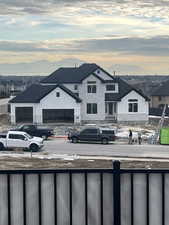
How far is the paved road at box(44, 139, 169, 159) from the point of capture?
1485 inches

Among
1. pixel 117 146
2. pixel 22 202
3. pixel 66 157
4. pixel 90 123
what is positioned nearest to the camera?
pixel 22 202

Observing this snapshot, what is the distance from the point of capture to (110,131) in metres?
44.8

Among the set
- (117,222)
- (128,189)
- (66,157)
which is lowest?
(66,157)

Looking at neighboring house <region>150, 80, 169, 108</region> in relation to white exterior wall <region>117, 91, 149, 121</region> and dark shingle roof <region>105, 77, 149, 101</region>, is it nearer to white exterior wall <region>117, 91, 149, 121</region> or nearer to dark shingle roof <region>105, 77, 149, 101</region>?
dark shingle roof <region>105, 77, 149, 101</region>

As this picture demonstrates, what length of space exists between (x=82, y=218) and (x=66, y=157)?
2897 centimetres

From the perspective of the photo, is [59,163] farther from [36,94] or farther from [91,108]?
[91,108]

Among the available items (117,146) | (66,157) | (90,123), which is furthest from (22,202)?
(90,123)

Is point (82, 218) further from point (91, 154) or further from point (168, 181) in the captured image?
point (91, 154)

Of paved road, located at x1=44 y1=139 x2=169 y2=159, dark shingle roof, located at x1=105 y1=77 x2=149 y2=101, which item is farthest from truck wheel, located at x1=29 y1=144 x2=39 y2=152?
dark shingle roof, located at x1=105 y1=77 x2=149 y2=101

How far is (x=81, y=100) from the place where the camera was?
61.3 meters

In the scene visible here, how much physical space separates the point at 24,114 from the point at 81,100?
22.7 ft

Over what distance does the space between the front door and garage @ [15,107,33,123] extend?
9.77 metres

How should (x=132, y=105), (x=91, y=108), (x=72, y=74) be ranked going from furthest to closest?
1. (x=72, y=74)
2. (x=91, y=108)
3. (x=132, y=105)

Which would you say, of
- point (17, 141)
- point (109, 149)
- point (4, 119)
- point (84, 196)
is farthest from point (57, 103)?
point (84, 196)
